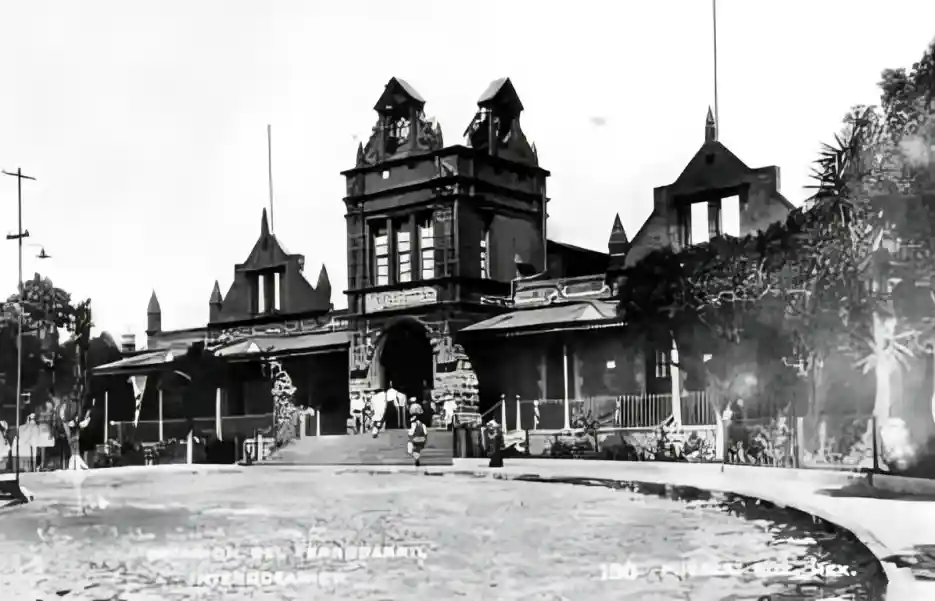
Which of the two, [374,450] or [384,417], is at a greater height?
[384,417]

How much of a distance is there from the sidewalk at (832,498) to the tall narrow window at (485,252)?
328 cm

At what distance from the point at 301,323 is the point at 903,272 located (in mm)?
6401

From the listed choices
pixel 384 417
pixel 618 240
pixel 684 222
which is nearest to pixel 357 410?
pixel 384 417

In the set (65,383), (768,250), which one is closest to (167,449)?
(65,383)

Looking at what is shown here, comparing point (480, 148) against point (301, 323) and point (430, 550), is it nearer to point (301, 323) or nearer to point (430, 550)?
point (301, 323)

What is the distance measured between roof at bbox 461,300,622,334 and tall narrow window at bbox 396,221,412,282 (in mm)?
2809

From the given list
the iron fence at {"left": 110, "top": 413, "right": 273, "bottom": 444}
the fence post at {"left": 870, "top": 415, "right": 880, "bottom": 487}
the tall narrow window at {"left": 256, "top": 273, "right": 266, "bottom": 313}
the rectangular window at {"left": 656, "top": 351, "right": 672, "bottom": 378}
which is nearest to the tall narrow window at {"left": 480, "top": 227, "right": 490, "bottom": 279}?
the iron fence at {"left": 110, "top": 413, "right": 273, "bottom": 444}

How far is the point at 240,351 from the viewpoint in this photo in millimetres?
11555

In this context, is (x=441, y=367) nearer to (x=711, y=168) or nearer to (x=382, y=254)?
(x=382, y=254)

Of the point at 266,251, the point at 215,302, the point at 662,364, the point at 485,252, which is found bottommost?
the point at 662,364

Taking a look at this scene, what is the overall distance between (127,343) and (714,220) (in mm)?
4972

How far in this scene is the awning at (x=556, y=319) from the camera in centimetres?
1478

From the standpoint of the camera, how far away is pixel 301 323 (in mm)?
13008

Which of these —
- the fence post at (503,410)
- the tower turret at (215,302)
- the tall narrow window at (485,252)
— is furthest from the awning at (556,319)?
the tower turret at (215,302)
